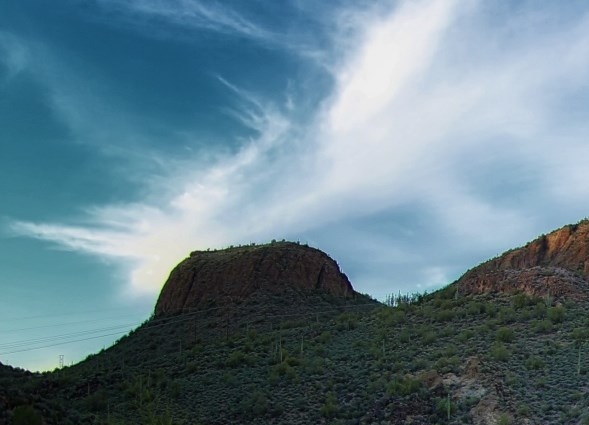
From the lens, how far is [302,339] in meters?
46.8

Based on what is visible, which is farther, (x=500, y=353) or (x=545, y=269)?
(x=545, y=269)

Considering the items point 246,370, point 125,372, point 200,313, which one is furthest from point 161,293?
point 246,370

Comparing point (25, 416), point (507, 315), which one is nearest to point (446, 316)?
point (507, 315)

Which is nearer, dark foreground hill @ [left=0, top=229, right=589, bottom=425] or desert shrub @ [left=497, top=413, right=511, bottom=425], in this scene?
desert shrub @ [left=497, top=413, right=511, bottom=425]

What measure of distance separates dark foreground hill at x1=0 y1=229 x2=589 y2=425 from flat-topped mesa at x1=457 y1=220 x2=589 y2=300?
15 centimetres

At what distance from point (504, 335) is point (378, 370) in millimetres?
6672

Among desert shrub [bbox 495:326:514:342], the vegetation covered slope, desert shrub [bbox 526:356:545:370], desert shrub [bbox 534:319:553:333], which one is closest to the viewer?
the vegetation covered slope

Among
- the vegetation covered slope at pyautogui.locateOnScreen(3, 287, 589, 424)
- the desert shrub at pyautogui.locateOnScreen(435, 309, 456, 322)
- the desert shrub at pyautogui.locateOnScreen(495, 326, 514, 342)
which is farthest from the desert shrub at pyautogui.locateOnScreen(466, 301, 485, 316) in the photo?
the desert shrub at pyautogui.locateOnScreen(495, 326, 514, 342)

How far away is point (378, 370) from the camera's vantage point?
3812 cm

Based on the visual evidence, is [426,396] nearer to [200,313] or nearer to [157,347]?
[157,347]

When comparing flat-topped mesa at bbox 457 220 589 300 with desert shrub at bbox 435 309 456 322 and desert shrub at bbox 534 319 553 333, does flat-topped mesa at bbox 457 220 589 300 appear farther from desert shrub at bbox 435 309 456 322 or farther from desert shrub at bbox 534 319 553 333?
desert shrub at bbox 534 319 553 333

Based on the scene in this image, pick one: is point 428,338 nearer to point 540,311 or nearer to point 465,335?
point 465,335

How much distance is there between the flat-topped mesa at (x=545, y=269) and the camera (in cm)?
4584

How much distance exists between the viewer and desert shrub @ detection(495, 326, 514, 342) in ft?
126
